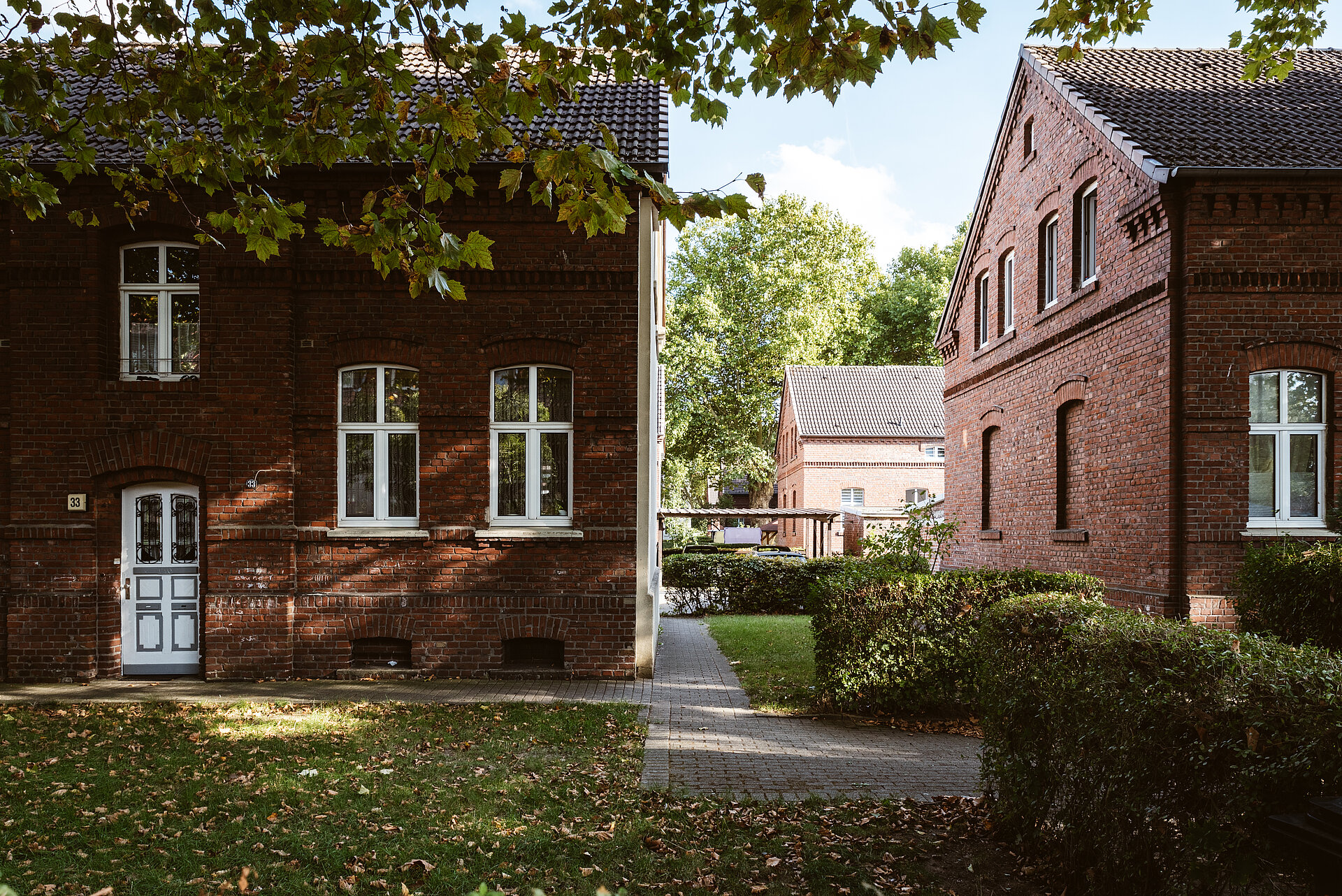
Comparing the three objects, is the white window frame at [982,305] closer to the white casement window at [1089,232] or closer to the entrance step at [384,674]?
the white casement window at [1089,232]

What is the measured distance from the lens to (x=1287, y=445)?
36.5 feet

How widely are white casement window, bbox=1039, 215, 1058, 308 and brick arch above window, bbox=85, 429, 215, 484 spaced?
1380cm

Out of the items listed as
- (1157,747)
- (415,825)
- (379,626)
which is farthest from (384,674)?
(1157,747)

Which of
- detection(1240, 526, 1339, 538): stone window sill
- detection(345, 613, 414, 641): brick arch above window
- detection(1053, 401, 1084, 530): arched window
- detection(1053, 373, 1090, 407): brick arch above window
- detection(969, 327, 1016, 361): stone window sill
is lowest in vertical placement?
detection(345, 613, 414, 641): brick arch above window

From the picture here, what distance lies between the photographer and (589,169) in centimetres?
462

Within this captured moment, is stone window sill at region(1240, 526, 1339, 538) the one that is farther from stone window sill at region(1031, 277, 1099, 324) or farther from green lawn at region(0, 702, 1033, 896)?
green lawn at region(0, 702, 1033, 896)

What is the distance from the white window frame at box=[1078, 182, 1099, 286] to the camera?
13.3 m

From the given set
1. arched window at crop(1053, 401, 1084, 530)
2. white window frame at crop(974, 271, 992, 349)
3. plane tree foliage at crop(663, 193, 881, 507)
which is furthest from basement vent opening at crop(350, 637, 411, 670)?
plane tree foliage at crop(663, 193, 881, 507)

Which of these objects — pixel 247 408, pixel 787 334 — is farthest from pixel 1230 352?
pixel 787 334

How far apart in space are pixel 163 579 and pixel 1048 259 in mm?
15133

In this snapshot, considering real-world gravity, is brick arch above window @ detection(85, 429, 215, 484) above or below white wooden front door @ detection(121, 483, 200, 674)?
above

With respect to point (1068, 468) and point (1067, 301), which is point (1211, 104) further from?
point (1068, 468)

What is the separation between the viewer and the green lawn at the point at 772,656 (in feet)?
32.6

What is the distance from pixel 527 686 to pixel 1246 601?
8200 mm
